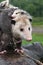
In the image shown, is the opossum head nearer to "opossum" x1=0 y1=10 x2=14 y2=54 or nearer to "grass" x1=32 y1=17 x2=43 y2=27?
"opossum" x1=0 y1=10 x2=14 y2=54

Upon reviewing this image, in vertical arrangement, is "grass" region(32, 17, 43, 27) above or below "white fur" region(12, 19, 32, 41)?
below

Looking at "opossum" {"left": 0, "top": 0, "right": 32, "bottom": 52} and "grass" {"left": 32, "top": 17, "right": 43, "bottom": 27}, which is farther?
"grass" {"left": 32, "top": 17, "right": 43, "bottom": 27}

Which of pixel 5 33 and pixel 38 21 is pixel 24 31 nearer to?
pixel 5 33

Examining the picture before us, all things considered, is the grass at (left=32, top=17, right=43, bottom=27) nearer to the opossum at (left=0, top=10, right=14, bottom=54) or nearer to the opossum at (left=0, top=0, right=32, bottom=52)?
the opossum at (left=0, top=10, right=14, bottom=54)

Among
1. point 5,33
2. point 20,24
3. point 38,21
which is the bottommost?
point 38,21

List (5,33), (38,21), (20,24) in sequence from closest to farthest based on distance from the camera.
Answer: (20,24), (5,33), (38,21)

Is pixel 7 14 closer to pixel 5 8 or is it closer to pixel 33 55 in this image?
pixel 5 8

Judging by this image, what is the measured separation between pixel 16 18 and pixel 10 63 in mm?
505

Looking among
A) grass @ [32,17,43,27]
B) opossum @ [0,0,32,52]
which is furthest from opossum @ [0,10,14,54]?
grass @ [32,17,43,27]

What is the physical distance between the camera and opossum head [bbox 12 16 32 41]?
375 cm

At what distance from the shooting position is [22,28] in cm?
380

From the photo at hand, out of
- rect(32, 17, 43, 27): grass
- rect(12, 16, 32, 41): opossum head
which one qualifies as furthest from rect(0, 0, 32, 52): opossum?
rect(32, 17, 43, 27): grass

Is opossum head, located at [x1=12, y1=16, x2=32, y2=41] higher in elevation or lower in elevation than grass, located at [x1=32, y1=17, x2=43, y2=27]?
higher

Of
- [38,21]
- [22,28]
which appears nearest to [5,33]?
[22,28]
